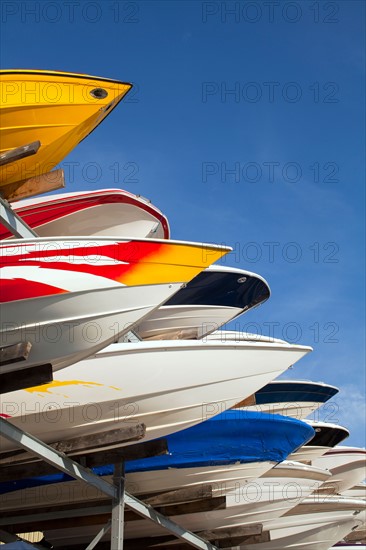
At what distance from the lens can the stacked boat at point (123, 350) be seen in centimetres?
600

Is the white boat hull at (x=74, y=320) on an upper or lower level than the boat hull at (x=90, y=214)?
lower

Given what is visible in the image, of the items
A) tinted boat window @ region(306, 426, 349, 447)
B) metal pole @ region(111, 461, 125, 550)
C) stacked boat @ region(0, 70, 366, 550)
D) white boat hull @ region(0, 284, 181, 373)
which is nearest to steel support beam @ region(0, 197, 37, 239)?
stacked boat @ region(0, 70, 366, 550)

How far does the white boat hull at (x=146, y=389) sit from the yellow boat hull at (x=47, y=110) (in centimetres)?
204

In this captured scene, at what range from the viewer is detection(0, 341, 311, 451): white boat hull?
23.9 feet

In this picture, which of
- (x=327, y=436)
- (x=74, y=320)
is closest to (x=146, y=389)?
(x=74, y=320)

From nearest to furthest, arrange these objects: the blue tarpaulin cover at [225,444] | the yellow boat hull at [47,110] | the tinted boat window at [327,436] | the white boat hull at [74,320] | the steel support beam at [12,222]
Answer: the white boat hull at [74,320] < the steel support beam at [12,222] < the yellow boat hull at [47,110] < the blue tarpaulin cover at [225,444] < the tinted boat window at [327,436]

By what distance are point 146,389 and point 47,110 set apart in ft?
9.61

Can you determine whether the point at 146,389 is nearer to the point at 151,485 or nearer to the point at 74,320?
the point at 74,320

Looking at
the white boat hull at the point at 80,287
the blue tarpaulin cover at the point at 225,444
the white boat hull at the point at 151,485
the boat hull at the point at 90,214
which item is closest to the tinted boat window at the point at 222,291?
the boat hull at the point at 90,214

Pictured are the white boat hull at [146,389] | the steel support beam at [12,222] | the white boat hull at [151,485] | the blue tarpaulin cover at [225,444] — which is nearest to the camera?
the steel support beam at [12,222]

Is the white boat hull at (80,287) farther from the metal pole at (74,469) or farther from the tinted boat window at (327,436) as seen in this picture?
the tinted boat window at (327,436)

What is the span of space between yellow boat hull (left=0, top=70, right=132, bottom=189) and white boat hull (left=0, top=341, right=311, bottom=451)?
204cm

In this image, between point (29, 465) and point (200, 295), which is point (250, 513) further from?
point (29, 465)

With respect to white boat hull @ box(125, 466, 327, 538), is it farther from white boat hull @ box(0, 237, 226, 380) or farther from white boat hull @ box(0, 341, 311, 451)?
white boat hull @ box(0, 237, 226, 380)
